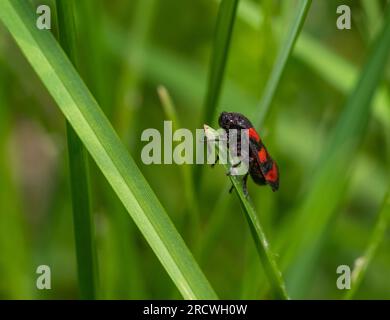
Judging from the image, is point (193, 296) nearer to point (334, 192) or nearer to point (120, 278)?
point (334, 192)

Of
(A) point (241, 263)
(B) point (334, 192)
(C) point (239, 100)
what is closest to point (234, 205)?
(A) point (241, 263)

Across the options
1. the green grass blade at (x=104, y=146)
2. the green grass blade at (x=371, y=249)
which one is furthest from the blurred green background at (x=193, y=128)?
the green grass blade at (x=104, y=146)

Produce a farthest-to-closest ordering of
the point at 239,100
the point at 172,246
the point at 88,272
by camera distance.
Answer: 1. the point at 239,100
2. the point at 88,272
3. the point at 172,246

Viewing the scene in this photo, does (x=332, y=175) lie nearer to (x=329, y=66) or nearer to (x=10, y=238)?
(x=329, y=66)

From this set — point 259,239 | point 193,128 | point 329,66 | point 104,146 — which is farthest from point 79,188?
point 193,128

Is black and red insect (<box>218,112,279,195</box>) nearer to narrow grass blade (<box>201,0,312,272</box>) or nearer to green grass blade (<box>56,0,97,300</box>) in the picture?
narrow grass blade (<box>201,0,312,272</box>)

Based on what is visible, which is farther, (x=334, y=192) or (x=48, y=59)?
(x=334, y=192)
